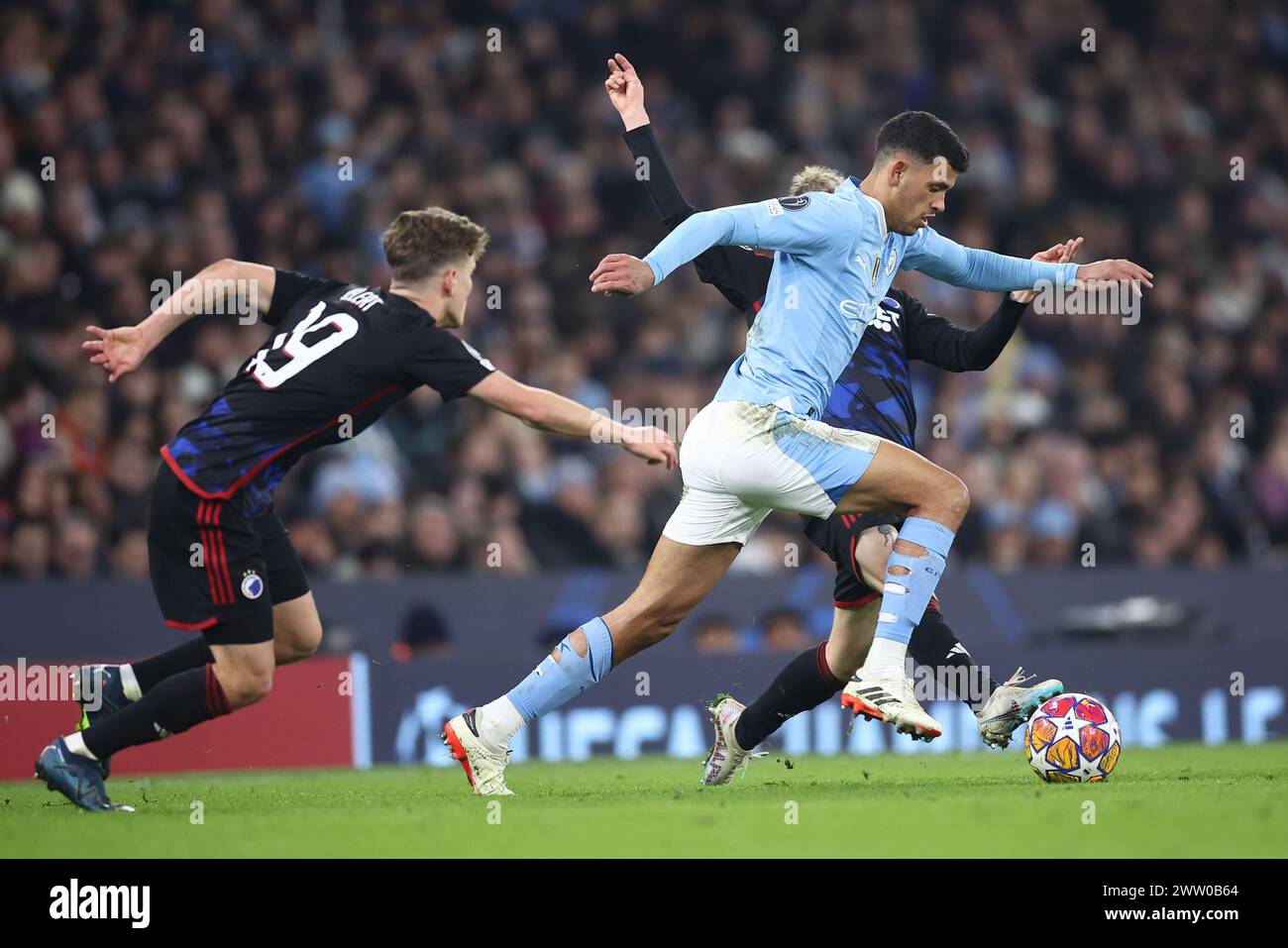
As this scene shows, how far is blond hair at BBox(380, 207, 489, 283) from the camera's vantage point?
5.82m

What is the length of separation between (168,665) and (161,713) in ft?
1.82

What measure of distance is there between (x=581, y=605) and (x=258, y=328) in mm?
2911

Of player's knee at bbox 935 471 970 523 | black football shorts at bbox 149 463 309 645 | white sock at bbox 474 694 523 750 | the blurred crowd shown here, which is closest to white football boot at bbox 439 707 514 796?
white sock at bbox 474 694 523 750

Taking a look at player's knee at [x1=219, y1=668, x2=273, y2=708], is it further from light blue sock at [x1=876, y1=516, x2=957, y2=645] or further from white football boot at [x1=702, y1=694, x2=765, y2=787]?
light blue sock at [x1=876, y1=516, x2=957, y2=645]

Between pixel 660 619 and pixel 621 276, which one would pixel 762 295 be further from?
pixel 621 276

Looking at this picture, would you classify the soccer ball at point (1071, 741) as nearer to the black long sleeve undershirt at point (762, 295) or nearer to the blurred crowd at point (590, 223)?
the black long sleeve undershirt at point (762, 295)

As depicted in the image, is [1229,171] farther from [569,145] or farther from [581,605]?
[581,605]

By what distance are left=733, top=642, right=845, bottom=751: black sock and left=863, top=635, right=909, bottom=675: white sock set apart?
825 mm

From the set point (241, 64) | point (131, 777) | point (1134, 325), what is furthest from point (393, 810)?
point (1134, 325)

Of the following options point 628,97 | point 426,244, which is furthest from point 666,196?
point 426,244

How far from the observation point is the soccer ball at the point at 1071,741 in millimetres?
6418

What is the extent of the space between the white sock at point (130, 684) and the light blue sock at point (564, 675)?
4.60ft

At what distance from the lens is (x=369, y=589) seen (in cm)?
1065

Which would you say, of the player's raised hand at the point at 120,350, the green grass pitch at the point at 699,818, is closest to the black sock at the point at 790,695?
the green grass pitch at the point at 699,818
